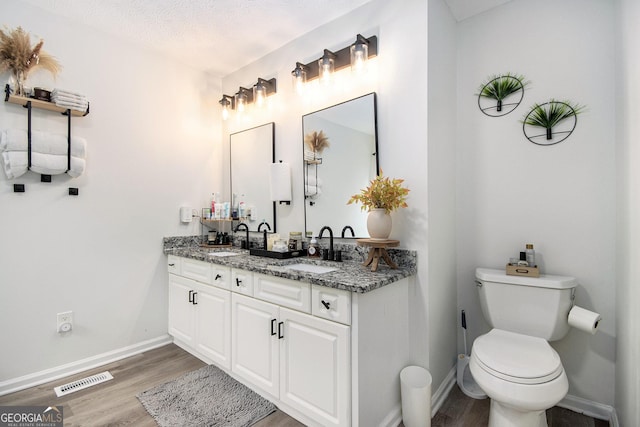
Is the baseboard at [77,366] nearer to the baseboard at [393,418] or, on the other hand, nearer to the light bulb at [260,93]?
the baseboard at [393,418]

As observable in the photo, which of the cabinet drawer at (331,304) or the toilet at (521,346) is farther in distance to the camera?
the cabinet drawer at (331,304)

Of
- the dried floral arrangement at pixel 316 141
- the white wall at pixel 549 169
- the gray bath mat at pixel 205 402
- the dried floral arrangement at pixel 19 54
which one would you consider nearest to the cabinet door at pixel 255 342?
the gray bath mat at pixel 205 402

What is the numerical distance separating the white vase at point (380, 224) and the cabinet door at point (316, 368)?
0.58 metres

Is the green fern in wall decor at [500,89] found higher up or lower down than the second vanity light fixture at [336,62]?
lower down

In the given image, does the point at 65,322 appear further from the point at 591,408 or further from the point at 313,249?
the point at 591,408

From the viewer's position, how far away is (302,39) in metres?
2.46

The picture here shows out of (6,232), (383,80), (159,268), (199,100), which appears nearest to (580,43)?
(383,80)

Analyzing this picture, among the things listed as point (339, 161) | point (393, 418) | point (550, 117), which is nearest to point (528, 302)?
point (393, 418)

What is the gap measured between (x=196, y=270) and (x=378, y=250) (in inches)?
59.1

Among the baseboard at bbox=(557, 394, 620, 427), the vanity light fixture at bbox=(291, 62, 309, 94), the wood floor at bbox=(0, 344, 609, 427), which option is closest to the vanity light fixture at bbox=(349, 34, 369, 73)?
the vanity light fixture at bbox=(291, 62, 309, 94)

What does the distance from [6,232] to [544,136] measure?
11.6ft

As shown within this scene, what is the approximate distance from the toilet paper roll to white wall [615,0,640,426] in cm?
11

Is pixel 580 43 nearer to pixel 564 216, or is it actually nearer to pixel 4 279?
pixel 564 216

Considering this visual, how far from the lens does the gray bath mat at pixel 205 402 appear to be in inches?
67.0
